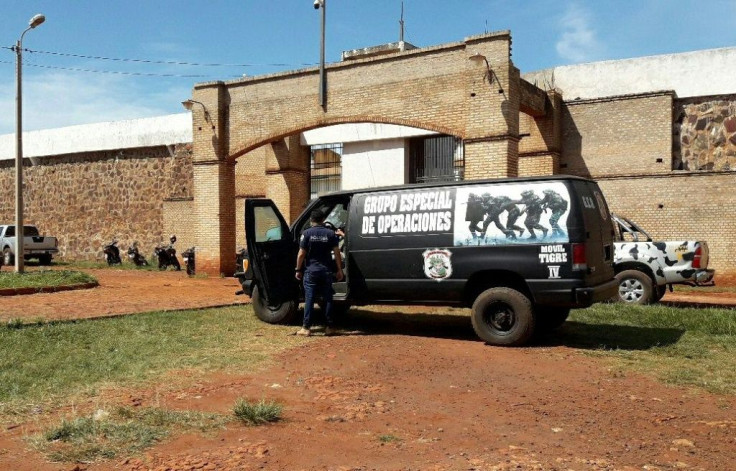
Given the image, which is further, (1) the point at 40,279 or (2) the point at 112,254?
(2) the point at 112,254

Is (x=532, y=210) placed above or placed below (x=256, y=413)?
above

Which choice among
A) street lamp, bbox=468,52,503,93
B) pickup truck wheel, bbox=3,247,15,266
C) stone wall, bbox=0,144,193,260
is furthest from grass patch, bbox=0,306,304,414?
pickup truck wheel, bbox=3,247,15,266

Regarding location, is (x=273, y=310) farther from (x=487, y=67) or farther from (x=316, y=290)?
(x=487, y=67)

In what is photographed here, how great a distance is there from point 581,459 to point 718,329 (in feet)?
20.4

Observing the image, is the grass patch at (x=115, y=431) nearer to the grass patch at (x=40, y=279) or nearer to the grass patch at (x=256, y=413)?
the grass patch at (x=256, y=413)

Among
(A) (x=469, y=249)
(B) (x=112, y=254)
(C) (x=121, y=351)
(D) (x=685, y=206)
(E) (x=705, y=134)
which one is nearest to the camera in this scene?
(C) (x=121, y=351)

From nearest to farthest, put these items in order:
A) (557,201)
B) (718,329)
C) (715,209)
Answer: (557,201)
(718,329)
(715,209)

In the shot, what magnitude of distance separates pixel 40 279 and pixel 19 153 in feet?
14.0

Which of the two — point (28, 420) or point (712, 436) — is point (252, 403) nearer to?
point (28, 420)

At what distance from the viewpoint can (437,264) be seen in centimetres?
877

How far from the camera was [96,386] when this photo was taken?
619cm

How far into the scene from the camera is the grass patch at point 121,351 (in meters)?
6.29

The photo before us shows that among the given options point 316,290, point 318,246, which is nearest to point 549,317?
point 316,290

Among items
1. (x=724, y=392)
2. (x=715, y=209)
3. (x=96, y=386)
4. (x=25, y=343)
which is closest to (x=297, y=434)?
(x=96, y=386)
